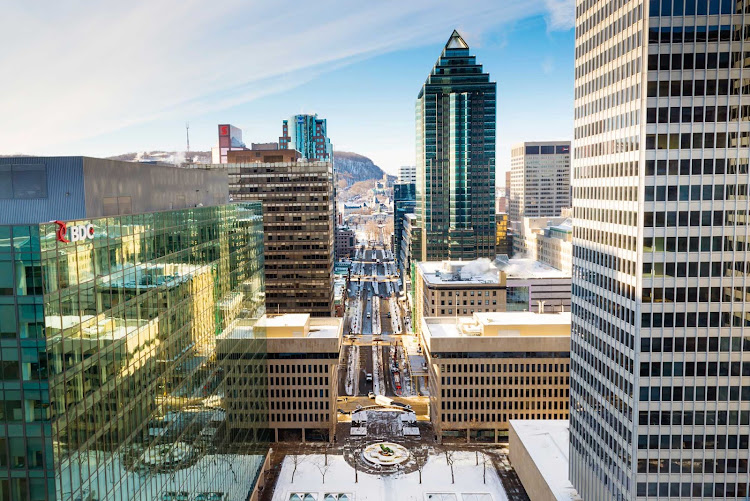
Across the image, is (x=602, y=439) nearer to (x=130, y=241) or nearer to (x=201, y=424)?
(x=201, y=424)

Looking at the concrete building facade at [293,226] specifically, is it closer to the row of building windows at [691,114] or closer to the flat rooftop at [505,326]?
the flat rooftop at [505,326]

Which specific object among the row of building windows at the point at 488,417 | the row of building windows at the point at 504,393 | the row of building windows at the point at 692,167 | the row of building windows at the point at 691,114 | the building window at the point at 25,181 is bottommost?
the row of building windows at the point at 488,417

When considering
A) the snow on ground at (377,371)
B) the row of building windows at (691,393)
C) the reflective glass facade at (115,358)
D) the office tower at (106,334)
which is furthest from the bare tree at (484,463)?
the office tower at (106,334)

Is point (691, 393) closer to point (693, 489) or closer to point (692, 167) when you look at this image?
point (693, 489)

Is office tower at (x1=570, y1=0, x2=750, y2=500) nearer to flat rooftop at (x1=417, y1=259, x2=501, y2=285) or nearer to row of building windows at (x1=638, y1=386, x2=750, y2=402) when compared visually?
row of building windows at (x1=638, y1=386, x2=750, y2=402)

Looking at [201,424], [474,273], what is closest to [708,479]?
[201,424]

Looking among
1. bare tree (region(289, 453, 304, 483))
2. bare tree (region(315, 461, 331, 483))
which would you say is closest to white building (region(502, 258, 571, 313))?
bare tree (region(315, 461, 331, 483))

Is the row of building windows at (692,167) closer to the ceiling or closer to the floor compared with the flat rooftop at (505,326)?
closer to the ceiling
